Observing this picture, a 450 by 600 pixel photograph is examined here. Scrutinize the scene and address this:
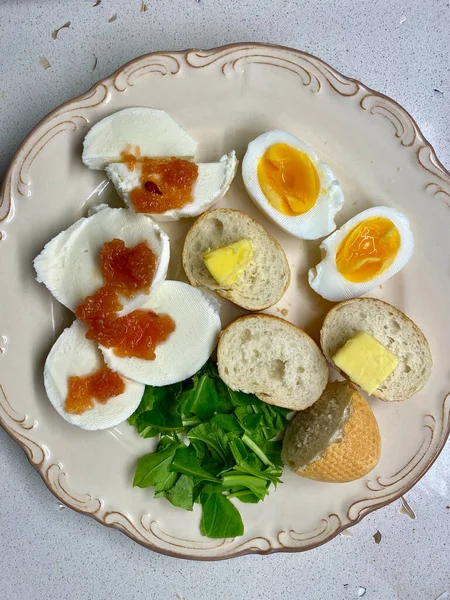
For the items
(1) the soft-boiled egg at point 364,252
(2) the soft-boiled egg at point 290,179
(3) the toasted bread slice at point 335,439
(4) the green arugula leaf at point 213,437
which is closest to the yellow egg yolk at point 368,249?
(1) the soft-boiled egg at point 364,252

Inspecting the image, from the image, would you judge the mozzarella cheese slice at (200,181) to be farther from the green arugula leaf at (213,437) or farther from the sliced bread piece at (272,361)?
the green arugula leaf at (213,437)

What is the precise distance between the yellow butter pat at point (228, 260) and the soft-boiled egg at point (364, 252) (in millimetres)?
296

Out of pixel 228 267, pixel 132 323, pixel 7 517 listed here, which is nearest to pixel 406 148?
pixel 228 267

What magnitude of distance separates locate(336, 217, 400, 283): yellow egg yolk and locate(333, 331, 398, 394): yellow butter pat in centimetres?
27

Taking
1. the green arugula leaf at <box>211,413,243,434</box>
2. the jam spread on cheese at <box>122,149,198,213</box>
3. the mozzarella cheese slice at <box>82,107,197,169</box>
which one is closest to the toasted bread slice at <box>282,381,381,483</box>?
the green arugula leaf at <box>211,413,243,434</box>

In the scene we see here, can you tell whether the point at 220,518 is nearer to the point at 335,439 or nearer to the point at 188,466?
the point at 188,466

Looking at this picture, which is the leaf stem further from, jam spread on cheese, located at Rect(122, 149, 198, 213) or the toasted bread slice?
jam spread on cheese, located at Rect(122, 149, 198, 213)

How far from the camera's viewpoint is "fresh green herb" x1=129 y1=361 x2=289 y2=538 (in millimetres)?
2115

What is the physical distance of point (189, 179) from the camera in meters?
2.04

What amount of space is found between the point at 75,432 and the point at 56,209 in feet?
2.97

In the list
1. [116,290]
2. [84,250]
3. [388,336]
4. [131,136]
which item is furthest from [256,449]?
[131,136]

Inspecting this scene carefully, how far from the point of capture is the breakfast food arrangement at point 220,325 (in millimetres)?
2027

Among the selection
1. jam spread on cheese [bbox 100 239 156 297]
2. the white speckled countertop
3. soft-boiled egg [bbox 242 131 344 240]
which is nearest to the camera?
jam spread on cheese [bbox 100 239 156 297]

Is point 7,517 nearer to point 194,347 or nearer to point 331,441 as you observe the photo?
point 194,347
